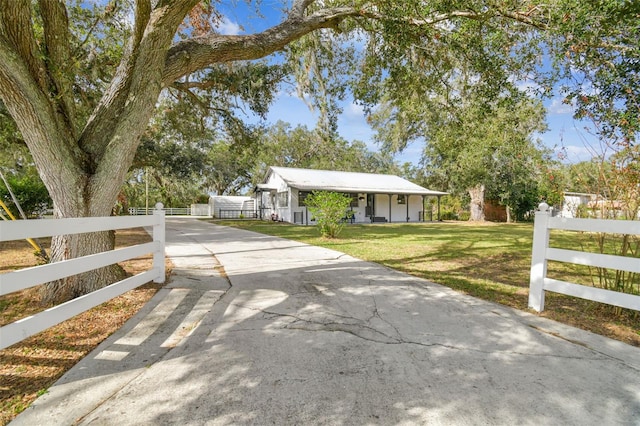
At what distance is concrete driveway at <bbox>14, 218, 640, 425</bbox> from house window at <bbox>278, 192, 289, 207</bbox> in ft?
57.9

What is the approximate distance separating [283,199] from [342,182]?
503cm

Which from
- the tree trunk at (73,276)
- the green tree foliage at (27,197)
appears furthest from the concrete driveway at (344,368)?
the green tree foliage at (27,197)

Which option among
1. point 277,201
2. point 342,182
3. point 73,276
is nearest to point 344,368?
point 73,276

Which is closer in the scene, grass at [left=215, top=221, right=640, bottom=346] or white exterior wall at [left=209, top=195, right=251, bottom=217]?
grass at [left=215, top=221, right=640, bottom=346]

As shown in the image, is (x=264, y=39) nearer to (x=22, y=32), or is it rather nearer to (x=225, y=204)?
(x=22, y=32)

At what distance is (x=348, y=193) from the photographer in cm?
2309

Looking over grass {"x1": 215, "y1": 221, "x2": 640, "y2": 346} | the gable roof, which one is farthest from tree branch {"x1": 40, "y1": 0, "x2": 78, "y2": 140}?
the gable roof

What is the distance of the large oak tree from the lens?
3539 millimetres

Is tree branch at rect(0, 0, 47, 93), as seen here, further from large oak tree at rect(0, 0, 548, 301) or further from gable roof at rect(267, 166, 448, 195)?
gable roof at rect(267, 166, 448, 195)

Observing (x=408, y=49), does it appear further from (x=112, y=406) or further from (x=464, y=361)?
(x=112, y=406)

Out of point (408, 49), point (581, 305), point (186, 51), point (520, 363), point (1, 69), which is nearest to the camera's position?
point (520, 363)

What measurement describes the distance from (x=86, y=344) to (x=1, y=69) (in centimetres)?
299

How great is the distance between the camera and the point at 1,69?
3.21 meters

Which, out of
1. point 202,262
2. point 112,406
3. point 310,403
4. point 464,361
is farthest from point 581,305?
point 202,262
